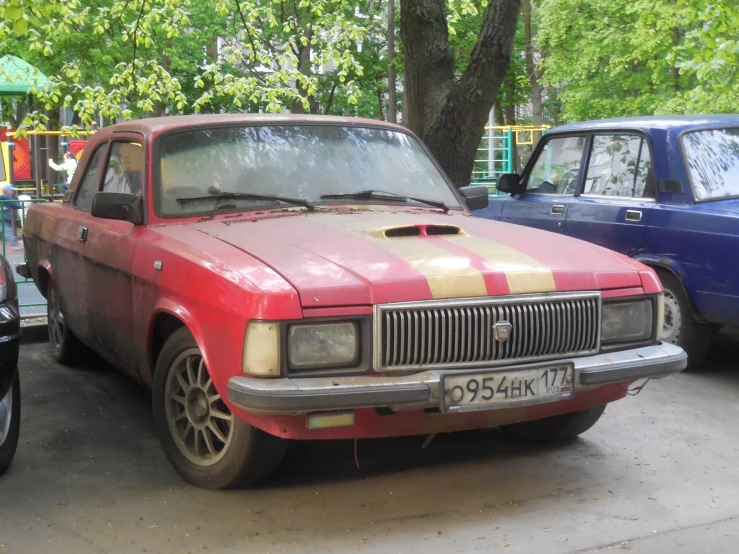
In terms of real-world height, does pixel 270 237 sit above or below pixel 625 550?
above

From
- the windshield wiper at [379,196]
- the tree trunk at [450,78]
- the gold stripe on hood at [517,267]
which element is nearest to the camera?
the gold stripe on hood at [517,267]

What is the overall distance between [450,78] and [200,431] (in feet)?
18.7

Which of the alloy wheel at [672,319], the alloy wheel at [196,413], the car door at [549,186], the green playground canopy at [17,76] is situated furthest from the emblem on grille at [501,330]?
the green playground canopy at [17,76]

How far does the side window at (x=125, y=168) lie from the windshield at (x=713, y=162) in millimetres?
3819

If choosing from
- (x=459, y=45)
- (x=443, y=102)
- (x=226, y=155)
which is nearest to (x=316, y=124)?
(x=226, y=155)

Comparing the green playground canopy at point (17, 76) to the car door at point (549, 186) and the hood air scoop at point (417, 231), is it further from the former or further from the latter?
the hood air scoop at point (417, 231)

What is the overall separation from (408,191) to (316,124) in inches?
25.9

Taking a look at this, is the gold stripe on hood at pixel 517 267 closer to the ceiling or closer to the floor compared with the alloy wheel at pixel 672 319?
closer to the ceiling

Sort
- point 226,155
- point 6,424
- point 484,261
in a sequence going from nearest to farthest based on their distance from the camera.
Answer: point 484,261 < point 6,424 < point 226,155

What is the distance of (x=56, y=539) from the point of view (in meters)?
3.99

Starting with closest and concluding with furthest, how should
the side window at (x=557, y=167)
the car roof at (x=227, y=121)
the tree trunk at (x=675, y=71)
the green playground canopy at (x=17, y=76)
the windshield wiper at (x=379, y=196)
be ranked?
the windshield wiper at (x=379, y=196) < the car roof at (x=227, y=121) < the side window at (x=557, y=167) < the green playground canopy at (x=17, y=76) < the tree trunk at (x=675, y=71)

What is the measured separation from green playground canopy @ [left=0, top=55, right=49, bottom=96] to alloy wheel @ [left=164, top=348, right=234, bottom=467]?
9.98 metres

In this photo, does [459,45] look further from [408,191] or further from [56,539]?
[56,539]

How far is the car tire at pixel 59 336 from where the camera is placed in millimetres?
7043
